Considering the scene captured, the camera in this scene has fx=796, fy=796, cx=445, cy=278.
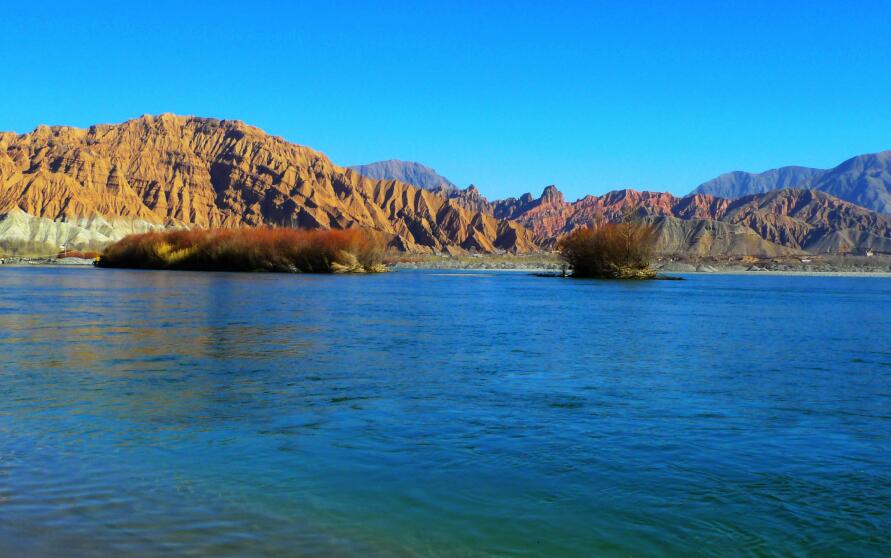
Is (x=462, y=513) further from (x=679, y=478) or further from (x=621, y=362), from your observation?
(x=621, y=362)

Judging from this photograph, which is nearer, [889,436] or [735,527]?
[735,527]

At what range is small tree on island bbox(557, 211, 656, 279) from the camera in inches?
3223

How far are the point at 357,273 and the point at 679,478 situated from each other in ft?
285

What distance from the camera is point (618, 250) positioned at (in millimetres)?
82500

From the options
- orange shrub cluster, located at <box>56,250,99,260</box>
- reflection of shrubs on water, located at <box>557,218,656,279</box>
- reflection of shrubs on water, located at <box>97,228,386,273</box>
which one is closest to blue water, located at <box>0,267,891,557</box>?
reflection of shrubs on water, located at <box>557,218,656,279</box>

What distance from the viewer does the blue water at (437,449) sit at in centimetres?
679

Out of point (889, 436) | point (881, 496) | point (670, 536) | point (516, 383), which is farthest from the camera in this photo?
point (516, 383)

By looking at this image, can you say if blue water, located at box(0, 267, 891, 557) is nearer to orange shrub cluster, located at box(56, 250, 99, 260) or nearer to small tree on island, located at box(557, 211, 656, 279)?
small tree on island, located at box(557, 211, 656, 279)

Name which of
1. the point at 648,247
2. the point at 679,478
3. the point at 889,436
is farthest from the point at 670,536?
the point at 648,247

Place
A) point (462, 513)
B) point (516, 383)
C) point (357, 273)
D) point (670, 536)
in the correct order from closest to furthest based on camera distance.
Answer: point (670, 536) < point (462, 513) < point (516, 383) < point (357, 273)

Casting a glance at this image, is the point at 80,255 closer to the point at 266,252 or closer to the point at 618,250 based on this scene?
the point at 266,252

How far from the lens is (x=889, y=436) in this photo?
10.7 metres

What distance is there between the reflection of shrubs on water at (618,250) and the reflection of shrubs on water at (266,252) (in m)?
26.0

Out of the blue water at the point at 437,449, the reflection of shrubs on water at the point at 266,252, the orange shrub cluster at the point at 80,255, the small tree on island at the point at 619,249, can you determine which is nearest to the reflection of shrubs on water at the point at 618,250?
the small tree on island at the point at 619,249
